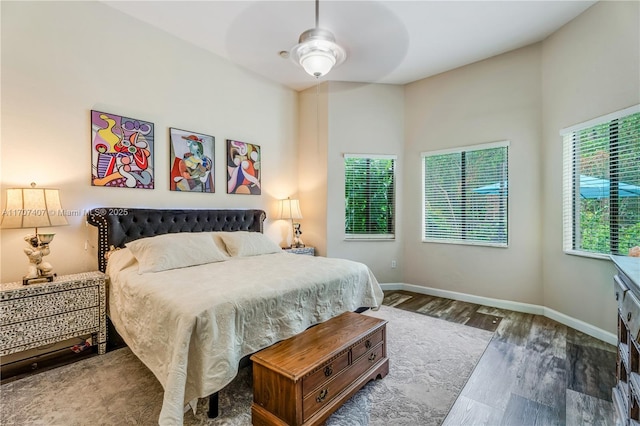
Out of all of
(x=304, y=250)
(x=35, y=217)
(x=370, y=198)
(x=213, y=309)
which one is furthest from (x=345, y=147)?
(x=35, y=217)

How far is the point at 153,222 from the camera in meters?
3.36

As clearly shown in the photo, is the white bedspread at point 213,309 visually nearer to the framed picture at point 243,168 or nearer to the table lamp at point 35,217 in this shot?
the table lamp at point 35,217

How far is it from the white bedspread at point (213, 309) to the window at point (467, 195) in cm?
220

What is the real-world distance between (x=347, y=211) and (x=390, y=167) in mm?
1045

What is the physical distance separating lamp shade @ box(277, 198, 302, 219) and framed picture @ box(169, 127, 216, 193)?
114 centimetres

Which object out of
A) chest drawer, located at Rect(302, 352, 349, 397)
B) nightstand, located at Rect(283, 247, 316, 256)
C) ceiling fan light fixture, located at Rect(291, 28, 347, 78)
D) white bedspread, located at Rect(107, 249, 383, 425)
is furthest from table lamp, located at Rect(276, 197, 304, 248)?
chest drawer, located at Rect(302, 352, 349, 397)

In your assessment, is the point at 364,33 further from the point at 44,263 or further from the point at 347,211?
the point at 44,263

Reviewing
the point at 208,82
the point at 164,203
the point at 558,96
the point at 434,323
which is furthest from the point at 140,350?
the point at 558,96

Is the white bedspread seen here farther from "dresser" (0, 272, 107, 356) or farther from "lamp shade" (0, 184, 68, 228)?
"lamp shade" (0, 184, 68, 228)

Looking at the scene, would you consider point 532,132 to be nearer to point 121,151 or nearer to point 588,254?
point 588,254

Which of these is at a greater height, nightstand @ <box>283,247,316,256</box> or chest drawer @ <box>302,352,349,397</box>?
nightstand @ <box>283,247,316,256</box>

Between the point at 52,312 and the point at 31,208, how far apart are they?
872mm

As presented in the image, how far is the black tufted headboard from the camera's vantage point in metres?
2.98

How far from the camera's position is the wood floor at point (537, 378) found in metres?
1.92
